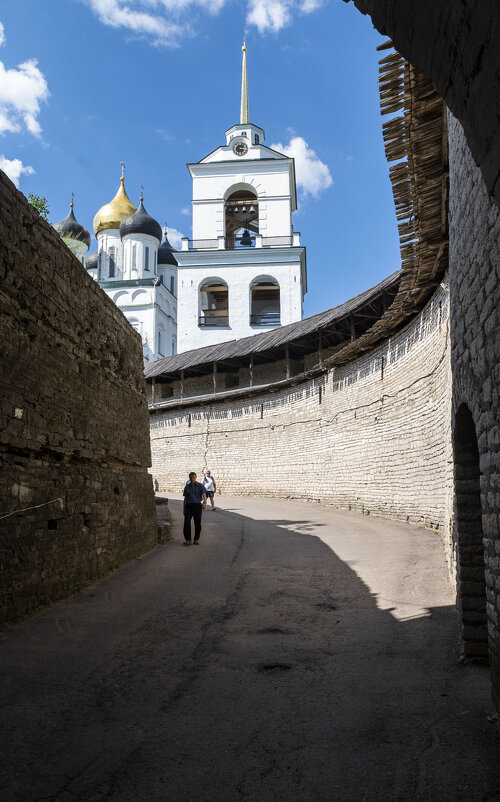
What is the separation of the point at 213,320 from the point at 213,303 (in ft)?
8.51

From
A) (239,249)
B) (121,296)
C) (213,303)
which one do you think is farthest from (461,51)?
(121,296)

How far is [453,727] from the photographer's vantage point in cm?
334

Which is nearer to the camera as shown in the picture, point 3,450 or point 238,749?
point 238,749

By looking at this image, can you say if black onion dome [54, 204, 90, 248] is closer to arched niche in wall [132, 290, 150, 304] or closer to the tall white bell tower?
arched niche in wall [132, 290, 150, 304]

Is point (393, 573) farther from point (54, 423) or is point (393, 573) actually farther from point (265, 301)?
point (265, 301)

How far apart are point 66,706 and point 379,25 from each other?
418 cm

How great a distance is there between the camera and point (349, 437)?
16562 mm

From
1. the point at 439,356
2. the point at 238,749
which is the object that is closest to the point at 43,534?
the point at 238,749

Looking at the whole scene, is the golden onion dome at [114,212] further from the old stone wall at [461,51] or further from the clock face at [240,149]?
the old stone wall at [461,51]

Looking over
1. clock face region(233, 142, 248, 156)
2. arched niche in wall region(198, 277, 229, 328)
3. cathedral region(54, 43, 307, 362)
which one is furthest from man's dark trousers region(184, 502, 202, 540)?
clock face region(233, 142, 248, 156)

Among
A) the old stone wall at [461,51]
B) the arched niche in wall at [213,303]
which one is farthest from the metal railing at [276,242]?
the old stone wall at [461,51]

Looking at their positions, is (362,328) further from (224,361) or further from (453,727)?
(453,727)

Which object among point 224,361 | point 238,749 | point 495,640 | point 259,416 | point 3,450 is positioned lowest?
point 238,749

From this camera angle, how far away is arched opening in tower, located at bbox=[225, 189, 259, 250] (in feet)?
127
